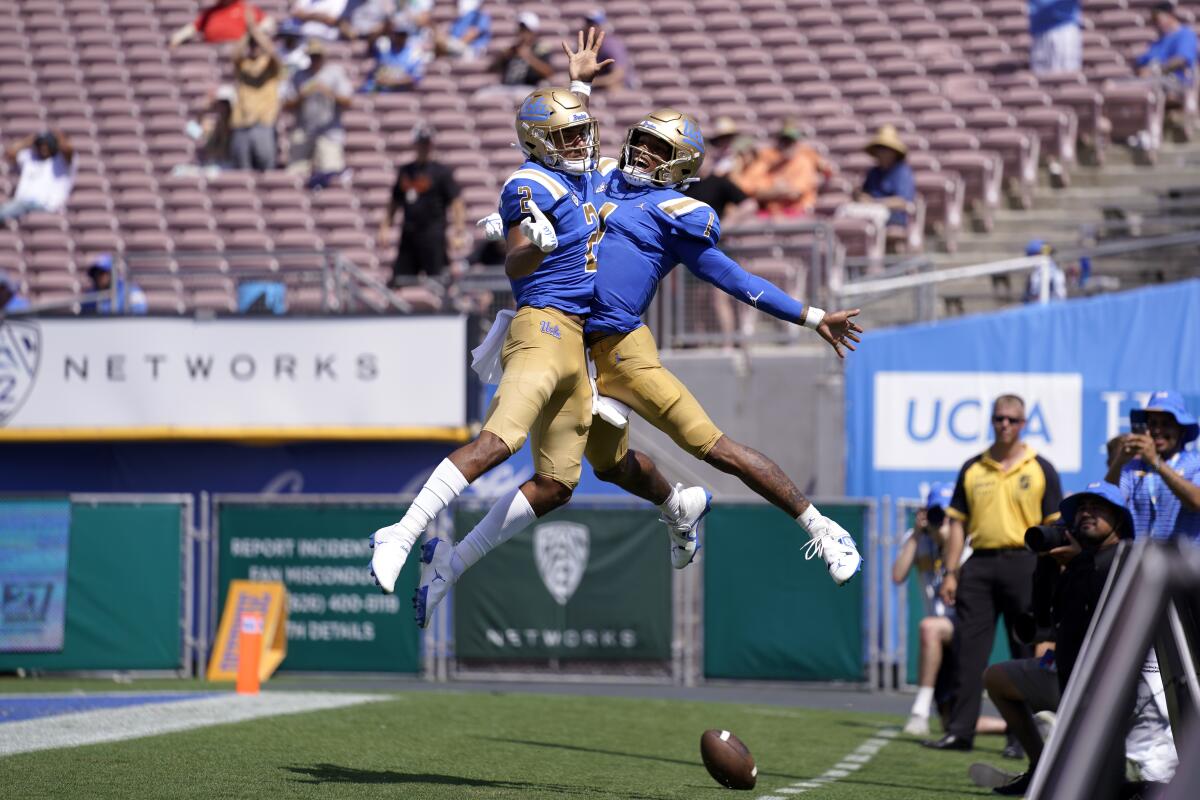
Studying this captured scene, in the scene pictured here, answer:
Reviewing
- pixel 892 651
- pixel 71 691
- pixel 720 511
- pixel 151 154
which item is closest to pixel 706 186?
pixel 720 511

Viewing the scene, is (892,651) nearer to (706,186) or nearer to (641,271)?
(706,186)

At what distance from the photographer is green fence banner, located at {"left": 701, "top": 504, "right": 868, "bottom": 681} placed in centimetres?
1413

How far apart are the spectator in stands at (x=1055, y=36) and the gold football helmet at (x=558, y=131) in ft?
42.5

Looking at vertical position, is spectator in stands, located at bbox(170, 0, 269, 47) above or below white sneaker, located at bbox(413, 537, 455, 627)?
above

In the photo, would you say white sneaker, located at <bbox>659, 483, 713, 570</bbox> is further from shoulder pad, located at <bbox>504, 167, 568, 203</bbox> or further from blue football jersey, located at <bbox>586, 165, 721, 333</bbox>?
shoulder pad, located at <bbox>504, 167, 568, 203</bbox>

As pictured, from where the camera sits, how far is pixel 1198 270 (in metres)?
14.8

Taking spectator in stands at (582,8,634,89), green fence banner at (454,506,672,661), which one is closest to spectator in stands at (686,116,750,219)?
spectator in stands at (582,8,634,89)

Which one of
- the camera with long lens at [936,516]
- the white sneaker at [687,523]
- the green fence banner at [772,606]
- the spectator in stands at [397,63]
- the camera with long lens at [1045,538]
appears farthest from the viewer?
the spectator in stands at [397,63]

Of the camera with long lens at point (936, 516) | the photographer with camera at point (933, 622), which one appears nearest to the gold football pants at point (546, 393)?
the photographer with camera at point (933, 622)

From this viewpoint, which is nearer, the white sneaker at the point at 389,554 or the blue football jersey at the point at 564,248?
the white sneaker at the point at 389,554

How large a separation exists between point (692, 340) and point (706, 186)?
4.93 feet

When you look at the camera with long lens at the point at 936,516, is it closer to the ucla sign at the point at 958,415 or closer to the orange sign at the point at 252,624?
the ucla sign at the point at 958,415

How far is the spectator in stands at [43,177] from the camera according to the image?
20.2 m

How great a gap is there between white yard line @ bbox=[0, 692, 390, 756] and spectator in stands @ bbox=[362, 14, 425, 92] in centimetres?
1096
